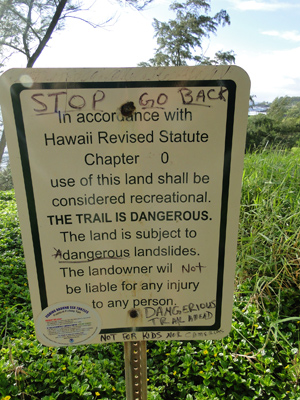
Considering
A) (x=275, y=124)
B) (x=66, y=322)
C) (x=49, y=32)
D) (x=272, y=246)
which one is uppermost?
(x=49, y=32)

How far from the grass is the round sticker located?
63 cm

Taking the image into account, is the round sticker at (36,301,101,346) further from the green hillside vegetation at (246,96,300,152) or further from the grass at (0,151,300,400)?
the green hillside vegetation at (246,96,300,152)

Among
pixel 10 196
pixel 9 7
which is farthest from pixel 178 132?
pixel 9 7

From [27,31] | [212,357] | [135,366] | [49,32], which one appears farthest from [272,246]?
[27,31]

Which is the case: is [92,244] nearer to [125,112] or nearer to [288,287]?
[125,112]

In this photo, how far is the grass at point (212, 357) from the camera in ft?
5.14

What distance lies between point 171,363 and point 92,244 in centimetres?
113

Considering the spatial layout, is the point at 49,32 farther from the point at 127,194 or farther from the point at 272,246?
the point at 127,194

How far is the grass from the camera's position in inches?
61.6

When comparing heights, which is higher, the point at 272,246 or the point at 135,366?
the point at 135,366

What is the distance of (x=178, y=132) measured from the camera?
3.13ft

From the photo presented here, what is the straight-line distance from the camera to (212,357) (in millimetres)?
1762

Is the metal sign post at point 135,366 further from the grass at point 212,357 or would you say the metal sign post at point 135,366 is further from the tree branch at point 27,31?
the tree branch at point 27,31

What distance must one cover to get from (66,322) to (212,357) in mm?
1066
